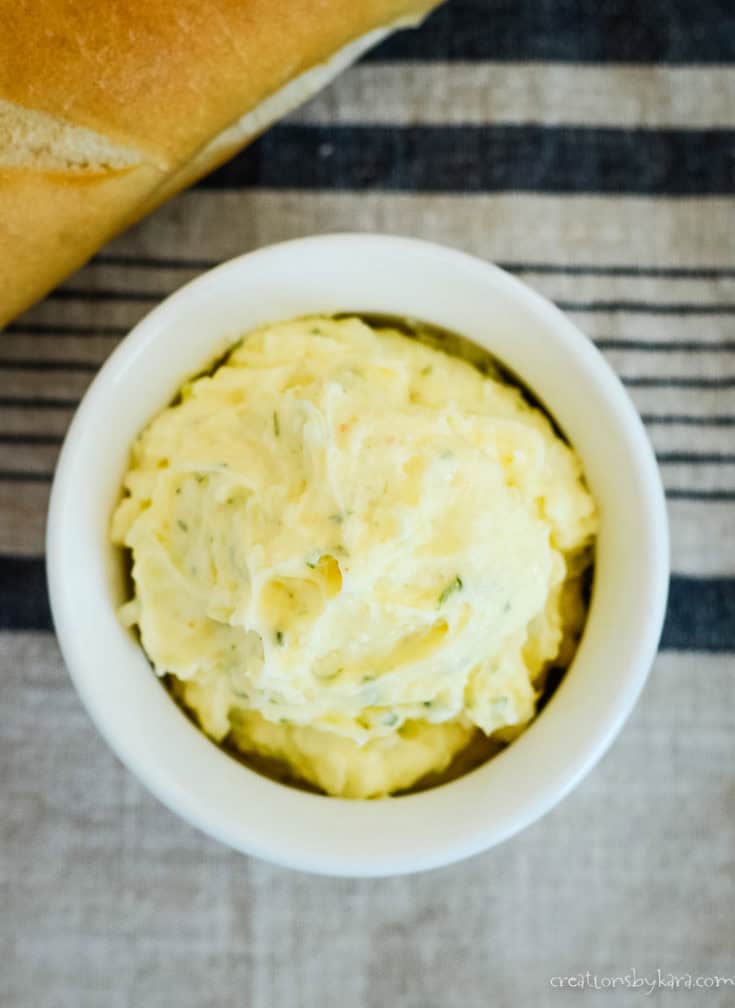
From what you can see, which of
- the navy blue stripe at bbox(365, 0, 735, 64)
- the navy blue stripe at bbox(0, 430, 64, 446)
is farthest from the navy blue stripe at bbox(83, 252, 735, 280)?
the navy blue stripe at bbox(365, 0, 735, 64)

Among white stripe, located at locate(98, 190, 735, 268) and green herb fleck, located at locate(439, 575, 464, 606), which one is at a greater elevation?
white stripe, located at locate(98, 190, 735, 268)

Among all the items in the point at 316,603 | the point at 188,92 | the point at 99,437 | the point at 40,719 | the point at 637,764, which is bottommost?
the point at 637,764

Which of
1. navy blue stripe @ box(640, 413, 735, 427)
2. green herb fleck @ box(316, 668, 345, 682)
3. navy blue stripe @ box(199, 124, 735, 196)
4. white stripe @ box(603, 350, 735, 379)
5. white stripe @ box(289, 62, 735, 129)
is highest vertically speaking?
white stripe @ box(289, 62, 735, 129)

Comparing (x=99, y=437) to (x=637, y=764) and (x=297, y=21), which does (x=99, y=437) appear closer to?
(x=297, y=21)

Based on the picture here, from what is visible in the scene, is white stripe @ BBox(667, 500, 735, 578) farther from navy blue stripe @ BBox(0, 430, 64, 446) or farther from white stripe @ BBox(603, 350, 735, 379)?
navy blue stripe @ BBox(0, 430, 64, 446)

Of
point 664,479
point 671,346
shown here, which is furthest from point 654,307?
point 664,479

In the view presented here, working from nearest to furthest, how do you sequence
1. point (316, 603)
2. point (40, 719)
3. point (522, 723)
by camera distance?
point (316, 603)
point (522, 723)
point (40, 719)

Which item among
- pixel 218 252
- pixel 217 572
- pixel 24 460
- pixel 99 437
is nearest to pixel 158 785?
pixel 217 572
